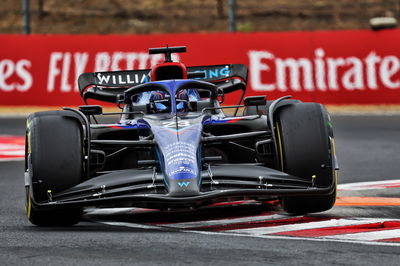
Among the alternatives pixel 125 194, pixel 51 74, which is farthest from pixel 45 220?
pixel 51 74

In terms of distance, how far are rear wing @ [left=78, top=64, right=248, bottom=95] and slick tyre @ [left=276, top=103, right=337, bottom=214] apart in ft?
8.71

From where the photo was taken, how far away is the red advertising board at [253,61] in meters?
21.1

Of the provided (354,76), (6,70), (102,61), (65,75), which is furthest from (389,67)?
(6,70)

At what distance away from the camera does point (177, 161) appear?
7742 mm

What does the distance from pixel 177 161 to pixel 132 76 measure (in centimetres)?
350

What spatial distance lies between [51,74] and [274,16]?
17.7m

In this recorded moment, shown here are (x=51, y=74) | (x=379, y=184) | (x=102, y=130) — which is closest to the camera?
(x=102, y=130)

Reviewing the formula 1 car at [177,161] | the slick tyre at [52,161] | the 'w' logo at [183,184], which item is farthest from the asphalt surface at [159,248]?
the 'w' logo at [183,184]

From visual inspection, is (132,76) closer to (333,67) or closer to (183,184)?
(183,184)

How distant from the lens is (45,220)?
8.07 m

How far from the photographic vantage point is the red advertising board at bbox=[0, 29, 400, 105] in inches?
829

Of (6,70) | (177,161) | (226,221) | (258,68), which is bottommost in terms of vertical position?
(226,221)

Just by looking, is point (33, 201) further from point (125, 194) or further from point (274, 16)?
point (274, 16)

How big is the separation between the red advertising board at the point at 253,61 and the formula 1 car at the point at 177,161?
40.0 ft
